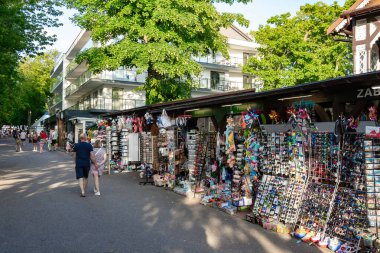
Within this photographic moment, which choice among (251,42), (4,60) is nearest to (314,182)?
(4,60)

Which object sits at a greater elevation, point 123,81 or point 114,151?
point 123,81

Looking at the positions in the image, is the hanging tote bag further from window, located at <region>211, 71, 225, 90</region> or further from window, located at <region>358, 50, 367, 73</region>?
window, located at <region>211, 71, 225, 90</region>

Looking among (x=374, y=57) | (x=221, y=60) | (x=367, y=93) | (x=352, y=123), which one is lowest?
(x=352, y=123)

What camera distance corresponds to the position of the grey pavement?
6.74m

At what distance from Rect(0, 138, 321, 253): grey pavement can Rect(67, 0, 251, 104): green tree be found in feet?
33.6

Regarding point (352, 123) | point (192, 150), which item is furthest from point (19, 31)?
point (352, 123)

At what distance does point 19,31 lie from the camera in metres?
20.1

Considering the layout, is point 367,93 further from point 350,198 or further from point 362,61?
point 362,61

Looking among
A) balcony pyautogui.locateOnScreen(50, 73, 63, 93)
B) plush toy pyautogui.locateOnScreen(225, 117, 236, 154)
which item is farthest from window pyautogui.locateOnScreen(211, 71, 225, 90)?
plush toy pyautogui.locateOnScreen(225, 117, 236, 154)

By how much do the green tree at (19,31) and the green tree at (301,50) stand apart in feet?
59.9

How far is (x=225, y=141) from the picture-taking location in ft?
36.3

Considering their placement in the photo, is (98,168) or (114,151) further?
(114,151)

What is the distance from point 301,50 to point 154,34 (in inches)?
656

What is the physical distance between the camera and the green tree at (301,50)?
32844mm
